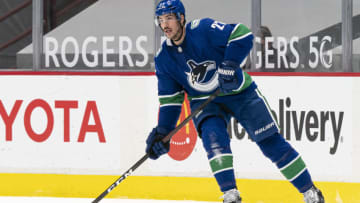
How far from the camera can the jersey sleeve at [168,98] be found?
326 cm

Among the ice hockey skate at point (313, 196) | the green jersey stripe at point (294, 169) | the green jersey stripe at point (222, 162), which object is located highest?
the green jersey stripe at point (222, 162)

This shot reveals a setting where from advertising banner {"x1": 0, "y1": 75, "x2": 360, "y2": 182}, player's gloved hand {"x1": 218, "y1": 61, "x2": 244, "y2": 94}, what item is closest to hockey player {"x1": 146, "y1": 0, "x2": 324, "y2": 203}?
player's gloved hand {"x1": 218, "y1": 61, "x2": 244, "y2": 94}

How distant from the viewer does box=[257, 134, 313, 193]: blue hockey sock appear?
3174mm

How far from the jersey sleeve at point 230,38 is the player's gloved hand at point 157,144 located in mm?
511

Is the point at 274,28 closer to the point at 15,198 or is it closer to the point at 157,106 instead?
the point at 157,106

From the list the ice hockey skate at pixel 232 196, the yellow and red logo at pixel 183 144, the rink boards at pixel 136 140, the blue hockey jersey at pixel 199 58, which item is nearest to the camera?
the ice hockey skate at pixel 232 196

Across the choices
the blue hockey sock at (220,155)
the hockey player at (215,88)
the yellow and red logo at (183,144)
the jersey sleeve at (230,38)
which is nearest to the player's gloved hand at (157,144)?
the hockey player at (215,88)

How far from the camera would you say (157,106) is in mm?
4199

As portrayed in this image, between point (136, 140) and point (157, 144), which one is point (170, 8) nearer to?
point (157, 144)

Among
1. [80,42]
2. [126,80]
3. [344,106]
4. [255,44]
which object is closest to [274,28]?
[255,44]

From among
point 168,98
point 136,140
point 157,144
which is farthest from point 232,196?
point 136,140

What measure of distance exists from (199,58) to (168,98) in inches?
10.4

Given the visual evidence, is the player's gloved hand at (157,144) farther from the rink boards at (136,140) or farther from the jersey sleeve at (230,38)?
the rink boards at (136,140)

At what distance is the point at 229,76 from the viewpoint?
119 inches
